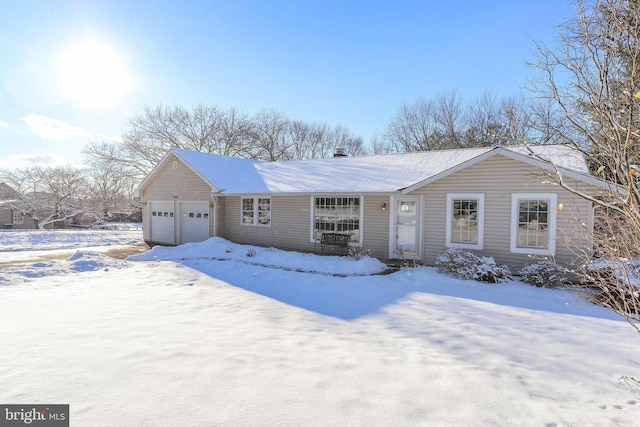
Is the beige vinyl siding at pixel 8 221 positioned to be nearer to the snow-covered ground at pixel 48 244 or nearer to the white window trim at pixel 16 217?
the white window trim at pixel 16 217

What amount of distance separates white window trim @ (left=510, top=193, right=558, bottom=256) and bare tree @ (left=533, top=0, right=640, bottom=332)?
438cm

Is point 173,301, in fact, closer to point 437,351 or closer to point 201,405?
point 201,405

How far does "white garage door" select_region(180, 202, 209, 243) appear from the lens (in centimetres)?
1691

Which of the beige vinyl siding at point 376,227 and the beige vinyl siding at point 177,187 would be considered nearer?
the beige vinyl siding at point 376,227

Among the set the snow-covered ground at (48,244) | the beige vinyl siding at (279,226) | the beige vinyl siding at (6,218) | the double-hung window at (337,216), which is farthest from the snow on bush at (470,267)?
the beige vinyl siding at (6,218)

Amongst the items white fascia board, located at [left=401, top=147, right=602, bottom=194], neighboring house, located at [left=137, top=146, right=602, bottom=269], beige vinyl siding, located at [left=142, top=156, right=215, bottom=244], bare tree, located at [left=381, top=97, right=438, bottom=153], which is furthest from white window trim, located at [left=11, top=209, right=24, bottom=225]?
white fascia board, located at [left=401, top=147, right=602, bottom=194]

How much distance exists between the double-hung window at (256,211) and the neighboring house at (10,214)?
2695cm

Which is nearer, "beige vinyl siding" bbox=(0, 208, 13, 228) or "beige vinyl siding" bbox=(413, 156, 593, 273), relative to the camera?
"beige vinyl siding" bbox=(413, 156, 593, 273)

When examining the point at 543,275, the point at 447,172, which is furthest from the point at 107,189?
the point at 543,275

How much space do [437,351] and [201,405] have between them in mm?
3006

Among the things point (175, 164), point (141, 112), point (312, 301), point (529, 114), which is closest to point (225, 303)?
point (312, 301)

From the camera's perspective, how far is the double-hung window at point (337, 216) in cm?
1320

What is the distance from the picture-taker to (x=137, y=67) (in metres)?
11.3

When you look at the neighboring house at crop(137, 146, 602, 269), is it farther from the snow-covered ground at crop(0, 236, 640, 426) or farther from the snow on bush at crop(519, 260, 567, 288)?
the snow-covered ground at crop(0, 236, 640, 426)
